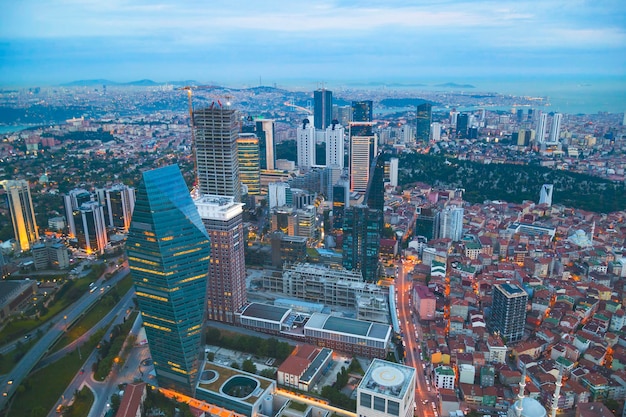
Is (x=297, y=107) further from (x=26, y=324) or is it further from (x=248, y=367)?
(x=248, y=367)

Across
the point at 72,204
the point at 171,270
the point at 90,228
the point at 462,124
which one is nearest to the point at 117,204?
the point at 72,204

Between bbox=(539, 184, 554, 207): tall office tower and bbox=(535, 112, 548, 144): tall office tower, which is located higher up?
bbox=(535, 112, 548, 144): tall office tower

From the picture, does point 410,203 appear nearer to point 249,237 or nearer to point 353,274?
point 249,237

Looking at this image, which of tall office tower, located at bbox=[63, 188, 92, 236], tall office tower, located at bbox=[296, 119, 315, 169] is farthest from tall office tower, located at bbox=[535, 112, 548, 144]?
tall office tower, located at bbox=[63, 188, 92, 236]

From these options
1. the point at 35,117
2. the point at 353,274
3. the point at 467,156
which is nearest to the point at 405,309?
the point at 353,274

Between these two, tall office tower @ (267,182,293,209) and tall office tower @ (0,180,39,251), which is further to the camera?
tall office tower @ (267,182,293,209)

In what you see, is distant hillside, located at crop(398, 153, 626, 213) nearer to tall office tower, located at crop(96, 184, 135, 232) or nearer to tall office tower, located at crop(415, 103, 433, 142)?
tall office tower, located at crop(415, 103, 433, 142)

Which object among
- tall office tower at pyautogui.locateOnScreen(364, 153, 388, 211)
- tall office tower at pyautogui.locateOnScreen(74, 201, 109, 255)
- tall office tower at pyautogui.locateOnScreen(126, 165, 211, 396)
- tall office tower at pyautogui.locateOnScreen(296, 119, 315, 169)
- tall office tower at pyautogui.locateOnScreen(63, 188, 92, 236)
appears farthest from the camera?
tall office tower at pyautogui.locateOnScreen(296, 119, 315, 169)

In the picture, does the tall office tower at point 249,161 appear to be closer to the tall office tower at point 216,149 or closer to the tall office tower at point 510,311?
the tall office tower at point 216,149
